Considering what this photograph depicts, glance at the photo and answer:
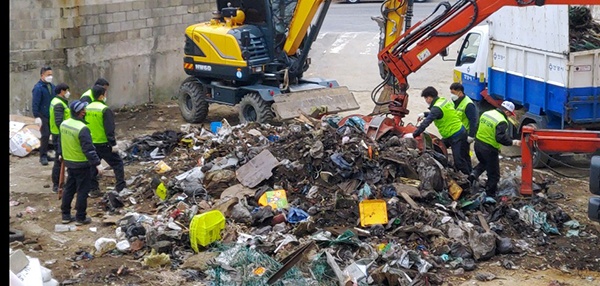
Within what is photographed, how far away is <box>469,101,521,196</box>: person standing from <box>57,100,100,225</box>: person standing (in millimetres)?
5207

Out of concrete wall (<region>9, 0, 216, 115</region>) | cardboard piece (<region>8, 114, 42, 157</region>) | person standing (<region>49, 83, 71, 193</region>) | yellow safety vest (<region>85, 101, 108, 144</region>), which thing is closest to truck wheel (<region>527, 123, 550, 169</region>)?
yellow safety vest (<region>85, 101, 108, 144</region>)

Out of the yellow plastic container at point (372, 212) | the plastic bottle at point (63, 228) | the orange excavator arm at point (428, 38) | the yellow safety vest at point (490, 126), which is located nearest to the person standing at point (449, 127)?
the yellow safety vest at point (490, 126)

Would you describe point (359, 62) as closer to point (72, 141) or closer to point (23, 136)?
point (23, 136)

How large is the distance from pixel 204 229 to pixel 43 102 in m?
5.44

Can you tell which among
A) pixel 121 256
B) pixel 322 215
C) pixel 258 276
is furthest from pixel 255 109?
pixel 258 276

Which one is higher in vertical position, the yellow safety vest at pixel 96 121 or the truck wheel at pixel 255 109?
the yellow safety vest at pixel 96 121

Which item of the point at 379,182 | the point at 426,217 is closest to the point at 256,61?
the point at 379,182

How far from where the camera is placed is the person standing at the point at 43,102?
14.2 metres

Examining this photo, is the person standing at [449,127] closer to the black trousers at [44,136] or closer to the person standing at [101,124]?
the person standing at [101,124]

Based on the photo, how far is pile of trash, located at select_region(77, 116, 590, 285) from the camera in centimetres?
967

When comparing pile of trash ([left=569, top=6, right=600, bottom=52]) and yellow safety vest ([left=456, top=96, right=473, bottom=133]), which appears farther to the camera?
pile of trash ([left=569, top=6, right=600, bottom=52])

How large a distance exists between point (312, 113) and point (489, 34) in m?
3.46

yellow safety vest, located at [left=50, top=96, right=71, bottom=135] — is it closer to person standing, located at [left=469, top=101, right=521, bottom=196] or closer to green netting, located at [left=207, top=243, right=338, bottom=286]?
green netting, located at [left=207, top=243, right=338, bottom=286]

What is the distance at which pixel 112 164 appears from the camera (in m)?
12.6
